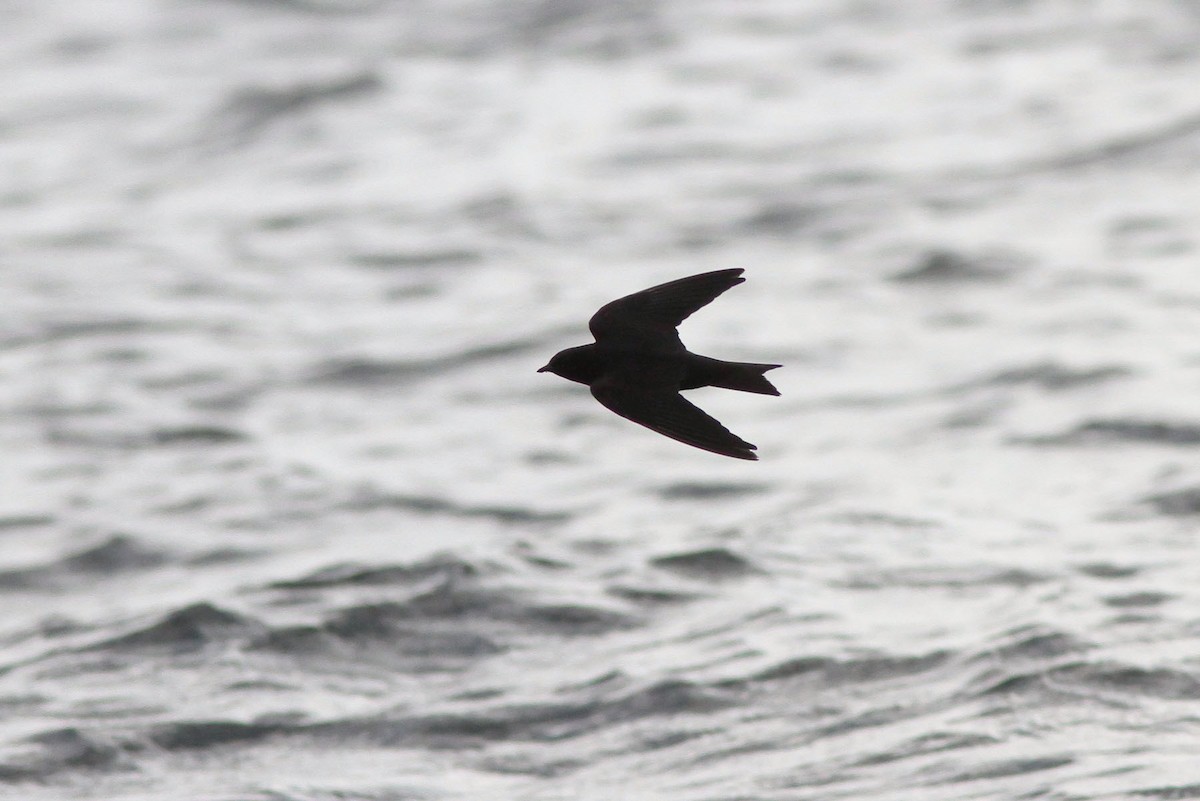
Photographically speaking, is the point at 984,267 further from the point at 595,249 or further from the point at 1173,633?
the point at 1173,633

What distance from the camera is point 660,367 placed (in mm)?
6102

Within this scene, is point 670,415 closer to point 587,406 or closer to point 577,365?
point 577,365

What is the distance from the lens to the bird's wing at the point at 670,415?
18.4ft

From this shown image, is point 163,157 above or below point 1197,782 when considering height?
above

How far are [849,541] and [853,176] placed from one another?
8950 millimetres

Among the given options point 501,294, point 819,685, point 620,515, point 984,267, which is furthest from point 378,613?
point 984,267

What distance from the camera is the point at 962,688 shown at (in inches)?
476

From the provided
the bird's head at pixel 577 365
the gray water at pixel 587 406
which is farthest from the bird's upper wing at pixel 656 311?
the gray water at pixel 587 406

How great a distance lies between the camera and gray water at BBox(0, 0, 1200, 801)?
1216 centimetres

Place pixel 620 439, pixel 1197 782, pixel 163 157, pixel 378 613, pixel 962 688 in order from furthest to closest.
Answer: pixel 163 157, pixel 620 439, pixel 378 613, pixel 962 688, pixel 1197 782

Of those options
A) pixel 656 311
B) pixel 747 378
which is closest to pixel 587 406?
pixel 656 311

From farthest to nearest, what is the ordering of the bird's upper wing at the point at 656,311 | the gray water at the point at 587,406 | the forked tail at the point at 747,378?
the gray water at the point at 587,406
the bird's upper wing at the point at 656,311
the forked tail at the point at 747,378

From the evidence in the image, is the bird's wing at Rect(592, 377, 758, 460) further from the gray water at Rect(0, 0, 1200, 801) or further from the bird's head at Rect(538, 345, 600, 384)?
the gray water at Rect(0, 0, 1200, 801)

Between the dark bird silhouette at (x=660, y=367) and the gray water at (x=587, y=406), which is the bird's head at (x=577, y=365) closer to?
the dark bird silhouette at (x=660, y=367)
